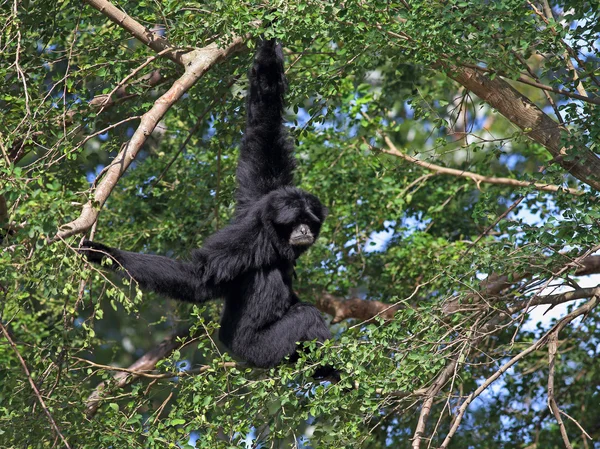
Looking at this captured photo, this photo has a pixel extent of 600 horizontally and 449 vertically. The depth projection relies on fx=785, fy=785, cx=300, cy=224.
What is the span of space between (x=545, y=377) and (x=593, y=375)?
A: 51cm

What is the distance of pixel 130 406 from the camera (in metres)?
5.59

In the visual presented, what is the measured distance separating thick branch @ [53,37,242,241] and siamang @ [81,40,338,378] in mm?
742

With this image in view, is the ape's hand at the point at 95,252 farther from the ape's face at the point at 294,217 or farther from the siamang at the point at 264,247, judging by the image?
the ape's face at the point at 294,217

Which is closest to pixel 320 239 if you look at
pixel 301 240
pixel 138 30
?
pixel 301 240

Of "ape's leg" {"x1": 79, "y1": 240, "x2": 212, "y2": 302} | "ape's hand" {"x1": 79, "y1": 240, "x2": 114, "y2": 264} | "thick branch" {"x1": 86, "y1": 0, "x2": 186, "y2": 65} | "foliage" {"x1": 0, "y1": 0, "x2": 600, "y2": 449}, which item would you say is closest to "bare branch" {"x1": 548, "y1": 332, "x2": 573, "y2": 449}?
"foliage" {"x1": 0, "y1": 0, "x2": 600, "y2": 449}

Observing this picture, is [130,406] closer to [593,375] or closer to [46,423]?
[46,423]

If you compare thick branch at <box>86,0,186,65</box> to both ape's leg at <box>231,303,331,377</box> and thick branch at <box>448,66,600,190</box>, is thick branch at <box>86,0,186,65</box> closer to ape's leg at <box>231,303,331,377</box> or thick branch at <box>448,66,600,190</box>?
thick branch at <box>448,66,600,190</box>

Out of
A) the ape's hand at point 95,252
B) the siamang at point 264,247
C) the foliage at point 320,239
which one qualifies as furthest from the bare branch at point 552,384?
the ape's hand at point 95,252

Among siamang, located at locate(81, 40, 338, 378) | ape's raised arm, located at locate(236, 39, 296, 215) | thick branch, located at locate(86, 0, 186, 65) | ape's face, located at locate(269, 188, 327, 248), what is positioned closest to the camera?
thick branch, located at locate(86, 0, 186, 65)

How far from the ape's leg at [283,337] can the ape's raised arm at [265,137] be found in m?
1.04

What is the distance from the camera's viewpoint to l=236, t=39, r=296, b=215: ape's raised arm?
6734 mm

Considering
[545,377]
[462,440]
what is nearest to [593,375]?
[545,377]

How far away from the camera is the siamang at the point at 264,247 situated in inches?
254

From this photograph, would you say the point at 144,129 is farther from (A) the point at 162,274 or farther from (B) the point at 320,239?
(B) the point at 320,239
